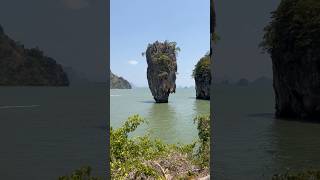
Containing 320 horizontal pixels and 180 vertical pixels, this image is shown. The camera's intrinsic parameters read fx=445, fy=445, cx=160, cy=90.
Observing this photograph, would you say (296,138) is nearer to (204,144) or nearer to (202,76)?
(204,144)

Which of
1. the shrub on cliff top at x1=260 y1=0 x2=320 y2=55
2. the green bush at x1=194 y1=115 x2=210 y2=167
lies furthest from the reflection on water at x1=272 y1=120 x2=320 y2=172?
the green bush at x1=194 y1=115 x2=210 y2=167

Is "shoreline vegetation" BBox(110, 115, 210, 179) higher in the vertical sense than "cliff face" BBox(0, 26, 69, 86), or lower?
lower

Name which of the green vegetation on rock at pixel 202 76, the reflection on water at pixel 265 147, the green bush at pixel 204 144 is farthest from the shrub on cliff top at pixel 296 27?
the green vegetation on rock at pixel 202 76

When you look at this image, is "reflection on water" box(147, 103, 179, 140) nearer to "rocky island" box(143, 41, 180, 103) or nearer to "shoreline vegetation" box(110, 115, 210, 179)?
"shoreline vegetation" box(110, 115, 210, 179)

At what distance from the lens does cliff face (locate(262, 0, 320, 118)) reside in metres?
32.7

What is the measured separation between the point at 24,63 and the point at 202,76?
41.7 metres

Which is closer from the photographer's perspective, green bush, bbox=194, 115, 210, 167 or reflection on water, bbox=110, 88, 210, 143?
green bush, bbox=194, 115, 210, 167

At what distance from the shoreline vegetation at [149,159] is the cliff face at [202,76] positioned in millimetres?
75063

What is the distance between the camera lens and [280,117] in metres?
37.3

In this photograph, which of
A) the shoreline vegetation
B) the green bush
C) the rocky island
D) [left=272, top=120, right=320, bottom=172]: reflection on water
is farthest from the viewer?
the rocky island

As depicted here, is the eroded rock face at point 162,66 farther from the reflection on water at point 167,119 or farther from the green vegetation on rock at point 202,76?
the green vegetation on rock at point 202,76

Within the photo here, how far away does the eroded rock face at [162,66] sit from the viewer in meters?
81.2

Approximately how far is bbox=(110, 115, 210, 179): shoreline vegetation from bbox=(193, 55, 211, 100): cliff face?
75.1 m

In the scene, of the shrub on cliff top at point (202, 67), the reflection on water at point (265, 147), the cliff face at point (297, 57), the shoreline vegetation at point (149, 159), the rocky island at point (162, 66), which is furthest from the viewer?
the shrub on cliff top at point (202, 67)
